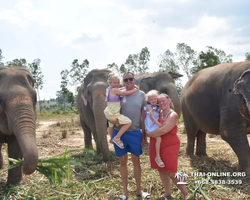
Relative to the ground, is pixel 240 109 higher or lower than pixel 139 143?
higher

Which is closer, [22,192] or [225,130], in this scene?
[22,192]

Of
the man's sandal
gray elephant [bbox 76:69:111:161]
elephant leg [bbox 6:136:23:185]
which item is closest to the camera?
the man's sandal

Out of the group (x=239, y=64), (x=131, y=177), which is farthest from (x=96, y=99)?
(x=239, y=64)

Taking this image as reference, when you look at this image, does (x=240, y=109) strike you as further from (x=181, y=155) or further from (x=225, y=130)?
(x=181, y=155)

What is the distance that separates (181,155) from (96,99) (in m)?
2.31

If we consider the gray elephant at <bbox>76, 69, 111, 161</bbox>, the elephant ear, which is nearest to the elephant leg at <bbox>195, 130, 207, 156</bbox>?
the gray elephant at <bbox>76, 69, 111, 161</bbox>

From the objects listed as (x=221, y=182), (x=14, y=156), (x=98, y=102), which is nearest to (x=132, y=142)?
(x=221, y=182)

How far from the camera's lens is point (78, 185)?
404 cm

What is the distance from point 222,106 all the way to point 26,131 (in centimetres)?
316

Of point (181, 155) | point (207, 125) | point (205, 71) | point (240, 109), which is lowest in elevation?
point (181, 155)

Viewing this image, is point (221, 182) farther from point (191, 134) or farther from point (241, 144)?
point (191, 134)

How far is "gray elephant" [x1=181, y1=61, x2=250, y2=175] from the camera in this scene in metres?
4.20

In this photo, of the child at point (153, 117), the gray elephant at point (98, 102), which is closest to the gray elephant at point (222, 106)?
the child at point (153, 117)

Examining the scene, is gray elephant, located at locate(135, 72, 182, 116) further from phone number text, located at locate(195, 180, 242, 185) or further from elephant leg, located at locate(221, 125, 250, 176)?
phone number text, located at locate(195, 180, 242, 185)
